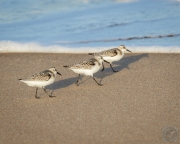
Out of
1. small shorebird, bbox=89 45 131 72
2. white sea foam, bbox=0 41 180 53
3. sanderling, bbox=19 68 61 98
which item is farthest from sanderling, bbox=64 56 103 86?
white sea foam, bbox=0 41 180 53

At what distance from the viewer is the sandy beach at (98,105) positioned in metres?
6.55

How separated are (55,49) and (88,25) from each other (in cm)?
290

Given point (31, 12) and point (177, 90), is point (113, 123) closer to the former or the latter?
point (177, 90)

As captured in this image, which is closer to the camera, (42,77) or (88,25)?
(42,77)

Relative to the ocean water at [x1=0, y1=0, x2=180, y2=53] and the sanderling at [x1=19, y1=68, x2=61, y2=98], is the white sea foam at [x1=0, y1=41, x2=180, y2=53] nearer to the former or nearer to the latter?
the ocean water at [x1=0, y1=0, x2=180, y2=53]

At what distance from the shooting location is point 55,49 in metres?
12.2

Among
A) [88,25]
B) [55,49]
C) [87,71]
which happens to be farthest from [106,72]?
[88,25]

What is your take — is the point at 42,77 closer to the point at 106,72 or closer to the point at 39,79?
the point at 39,79

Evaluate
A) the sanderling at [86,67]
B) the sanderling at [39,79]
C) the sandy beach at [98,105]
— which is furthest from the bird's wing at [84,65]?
the sanderling at [39,79]

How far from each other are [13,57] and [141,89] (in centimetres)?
433

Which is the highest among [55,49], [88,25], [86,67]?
[86,67]

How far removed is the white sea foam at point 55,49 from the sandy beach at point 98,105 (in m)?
0.62

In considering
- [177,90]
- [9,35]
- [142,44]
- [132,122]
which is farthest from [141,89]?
[9,35]

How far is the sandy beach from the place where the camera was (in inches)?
258
